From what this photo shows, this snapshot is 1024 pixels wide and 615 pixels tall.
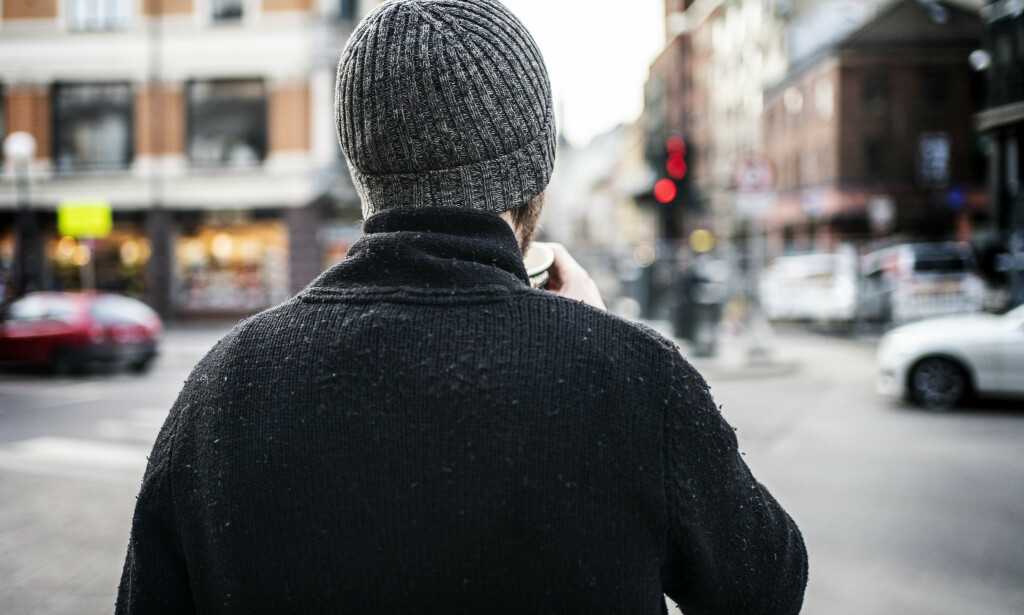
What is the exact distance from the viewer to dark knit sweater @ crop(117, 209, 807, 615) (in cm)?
98

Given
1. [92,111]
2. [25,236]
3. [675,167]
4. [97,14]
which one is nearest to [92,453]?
[675,167]

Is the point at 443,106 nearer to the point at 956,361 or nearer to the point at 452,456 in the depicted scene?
the point at 452,456

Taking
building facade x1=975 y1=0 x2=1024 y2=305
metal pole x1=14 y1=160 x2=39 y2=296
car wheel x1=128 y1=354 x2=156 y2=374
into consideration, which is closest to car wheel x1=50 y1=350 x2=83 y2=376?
car wheel x1=128 y1=354 x2=156 y2=374

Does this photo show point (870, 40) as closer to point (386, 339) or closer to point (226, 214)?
point (226, 214)

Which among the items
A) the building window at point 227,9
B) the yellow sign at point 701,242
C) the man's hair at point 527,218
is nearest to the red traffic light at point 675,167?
the man's hair at point 527,218

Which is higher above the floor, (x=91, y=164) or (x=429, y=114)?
(x=91, y=164)

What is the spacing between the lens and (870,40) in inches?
1543

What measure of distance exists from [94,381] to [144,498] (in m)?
14.1

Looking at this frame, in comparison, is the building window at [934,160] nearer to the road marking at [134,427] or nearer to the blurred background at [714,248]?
the blurred background at [714,248]

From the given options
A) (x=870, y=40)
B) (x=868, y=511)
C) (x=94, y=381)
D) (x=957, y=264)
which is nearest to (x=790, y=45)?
(x=870, y=40)

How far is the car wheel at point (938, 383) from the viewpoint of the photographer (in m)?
9.50

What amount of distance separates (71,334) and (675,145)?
35.4 ft

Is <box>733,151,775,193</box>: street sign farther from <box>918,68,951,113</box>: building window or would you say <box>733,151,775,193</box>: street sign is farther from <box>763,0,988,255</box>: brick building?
<box>918,68,951,113</box>: building window

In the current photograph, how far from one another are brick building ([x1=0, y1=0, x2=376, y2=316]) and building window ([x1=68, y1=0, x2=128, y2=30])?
3 cm
